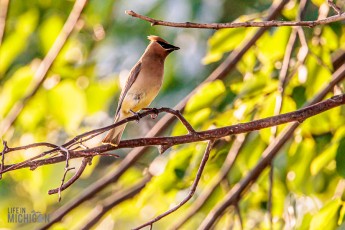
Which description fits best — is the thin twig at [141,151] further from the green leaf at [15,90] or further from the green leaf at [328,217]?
the green leaf at [328,217]

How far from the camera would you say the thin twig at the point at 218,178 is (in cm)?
456

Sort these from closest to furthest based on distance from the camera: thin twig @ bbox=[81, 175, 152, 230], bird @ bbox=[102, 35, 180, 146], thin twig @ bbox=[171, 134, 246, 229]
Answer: bird @ bbox=[102, 35, 180, 146], thin twig @ bbox=[171, 134, 246, 229], thin twig @ bbox=[81, 175, 152, 230]

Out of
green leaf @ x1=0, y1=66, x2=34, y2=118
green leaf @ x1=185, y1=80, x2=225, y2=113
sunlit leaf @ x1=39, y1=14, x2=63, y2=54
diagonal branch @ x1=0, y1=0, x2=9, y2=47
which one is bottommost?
green leaf @ x1=185, y1=80, x2=225, y2=113

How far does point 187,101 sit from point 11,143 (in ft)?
5.04

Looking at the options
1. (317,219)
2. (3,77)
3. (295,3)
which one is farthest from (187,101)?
(3,77)

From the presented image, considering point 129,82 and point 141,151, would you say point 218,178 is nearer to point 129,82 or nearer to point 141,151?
point 141,151

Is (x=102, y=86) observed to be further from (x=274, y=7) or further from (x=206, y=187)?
(x=274, y=7)

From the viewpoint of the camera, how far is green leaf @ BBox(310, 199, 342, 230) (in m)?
3.75

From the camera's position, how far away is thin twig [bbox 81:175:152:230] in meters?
4.74

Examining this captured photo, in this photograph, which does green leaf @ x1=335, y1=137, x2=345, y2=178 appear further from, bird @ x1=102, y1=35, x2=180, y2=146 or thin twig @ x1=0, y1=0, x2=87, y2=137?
thin twig @ x1=0, y1=0, x2=87, y2=137

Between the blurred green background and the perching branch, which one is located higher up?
the blurred green background

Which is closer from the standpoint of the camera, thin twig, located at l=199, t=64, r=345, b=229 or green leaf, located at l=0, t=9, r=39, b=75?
thin twig, located at l=199, t=64, r=345, b=229

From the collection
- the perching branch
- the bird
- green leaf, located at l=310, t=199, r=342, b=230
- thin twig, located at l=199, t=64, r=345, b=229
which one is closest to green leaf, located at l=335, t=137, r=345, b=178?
green leaf, located at l=310, t=199, r=342, b=230

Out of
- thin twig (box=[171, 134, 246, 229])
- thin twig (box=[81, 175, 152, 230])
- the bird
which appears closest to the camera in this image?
the bird
